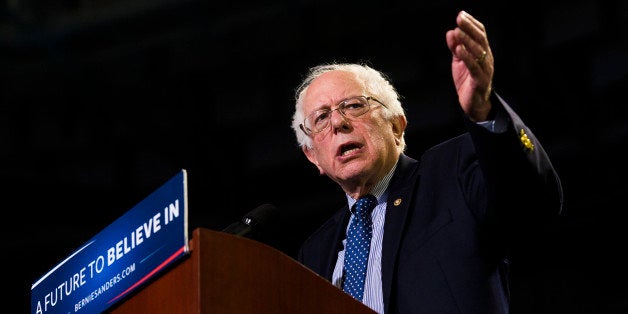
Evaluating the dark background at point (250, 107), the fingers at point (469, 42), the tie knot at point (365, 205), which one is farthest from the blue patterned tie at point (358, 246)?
the dark background at point (250, 107)

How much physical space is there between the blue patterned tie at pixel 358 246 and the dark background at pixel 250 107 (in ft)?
10.3

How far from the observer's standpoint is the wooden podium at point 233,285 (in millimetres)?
1364

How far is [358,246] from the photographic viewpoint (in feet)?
6.91

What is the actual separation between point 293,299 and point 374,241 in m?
0.65

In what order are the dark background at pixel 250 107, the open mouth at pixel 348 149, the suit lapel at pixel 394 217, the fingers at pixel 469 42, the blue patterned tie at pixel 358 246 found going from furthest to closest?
the dark background at pixel 250 107 < the open mouth at pixel 348 149 < the blue patterned tie at pixel 358 246 < the suit lapel at pixel 394 217 < the fingers at pixel 469 42

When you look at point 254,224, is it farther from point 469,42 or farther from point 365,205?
point 469,42

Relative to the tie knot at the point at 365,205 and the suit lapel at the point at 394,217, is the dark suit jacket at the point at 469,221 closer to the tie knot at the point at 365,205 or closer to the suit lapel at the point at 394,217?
the suit lapel at the point at 394,217

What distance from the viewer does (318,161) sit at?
2459 millimetres

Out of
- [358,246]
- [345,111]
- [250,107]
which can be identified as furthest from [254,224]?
[250,107]

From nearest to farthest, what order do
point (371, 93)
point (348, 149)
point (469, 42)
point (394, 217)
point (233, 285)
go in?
point (233, 285) < point (469, 42) < point (394, 217) < point (348, 149) < point (371, 93)

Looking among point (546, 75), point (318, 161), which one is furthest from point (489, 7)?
point (318, 161)

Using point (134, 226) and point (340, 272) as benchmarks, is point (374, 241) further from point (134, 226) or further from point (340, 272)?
point (134, 226)

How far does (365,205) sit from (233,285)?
2.83 ft

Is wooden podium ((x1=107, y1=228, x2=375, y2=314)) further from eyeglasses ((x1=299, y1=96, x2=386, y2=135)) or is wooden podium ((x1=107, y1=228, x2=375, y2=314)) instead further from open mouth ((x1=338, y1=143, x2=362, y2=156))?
eyeglasses ((x1=299, y1=96, x2=386, y2=135))
